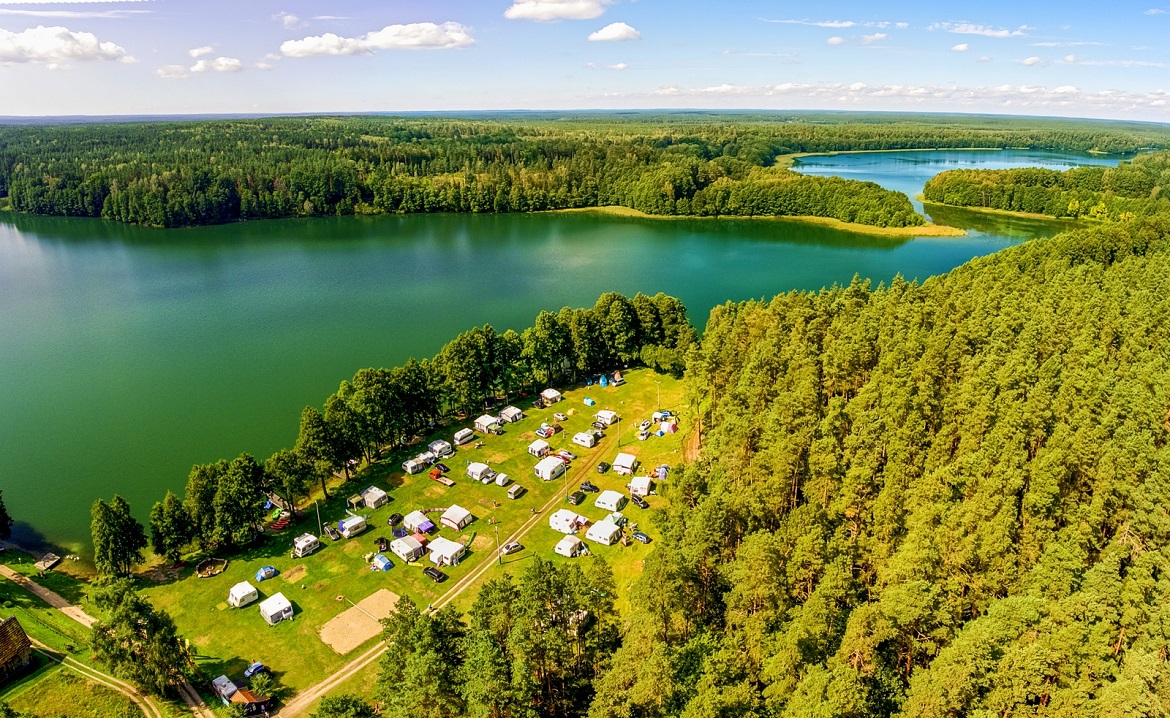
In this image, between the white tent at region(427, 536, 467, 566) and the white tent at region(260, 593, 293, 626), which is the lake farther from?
the white tent at region(427, 536, 467, 566)

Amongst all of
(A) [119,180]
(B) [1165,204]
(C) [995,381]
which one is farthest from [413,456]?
(B) [1165,204]

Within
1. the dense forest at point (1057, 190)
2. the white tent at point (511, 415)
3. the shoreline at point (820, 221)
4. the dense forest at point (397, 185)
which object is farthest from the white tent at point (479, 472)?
the dense forest at point (1057, 190)

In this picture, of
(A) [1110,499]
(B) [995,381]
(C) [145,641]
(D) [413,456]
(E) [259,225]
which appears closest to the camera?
(A) [1110,499]

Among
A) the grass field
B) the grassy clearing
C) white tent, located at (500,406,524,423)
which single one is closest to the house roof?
the grassy clearing

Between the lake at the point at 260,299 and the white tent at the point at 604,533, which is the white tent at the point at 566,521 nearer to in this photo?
the white tent at the point at 604,533

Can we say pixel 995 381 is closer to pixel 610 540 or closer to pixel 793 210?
pixel 610 540

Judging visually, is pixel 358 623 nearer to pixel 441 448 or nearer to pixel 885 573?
pixel 441 448

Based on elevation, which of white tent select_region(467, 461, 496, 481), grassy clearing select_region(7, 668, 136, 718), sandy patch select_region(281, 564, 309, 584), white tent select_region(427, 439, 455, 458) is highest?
white tent select_region(427, 439, 455, 458)
